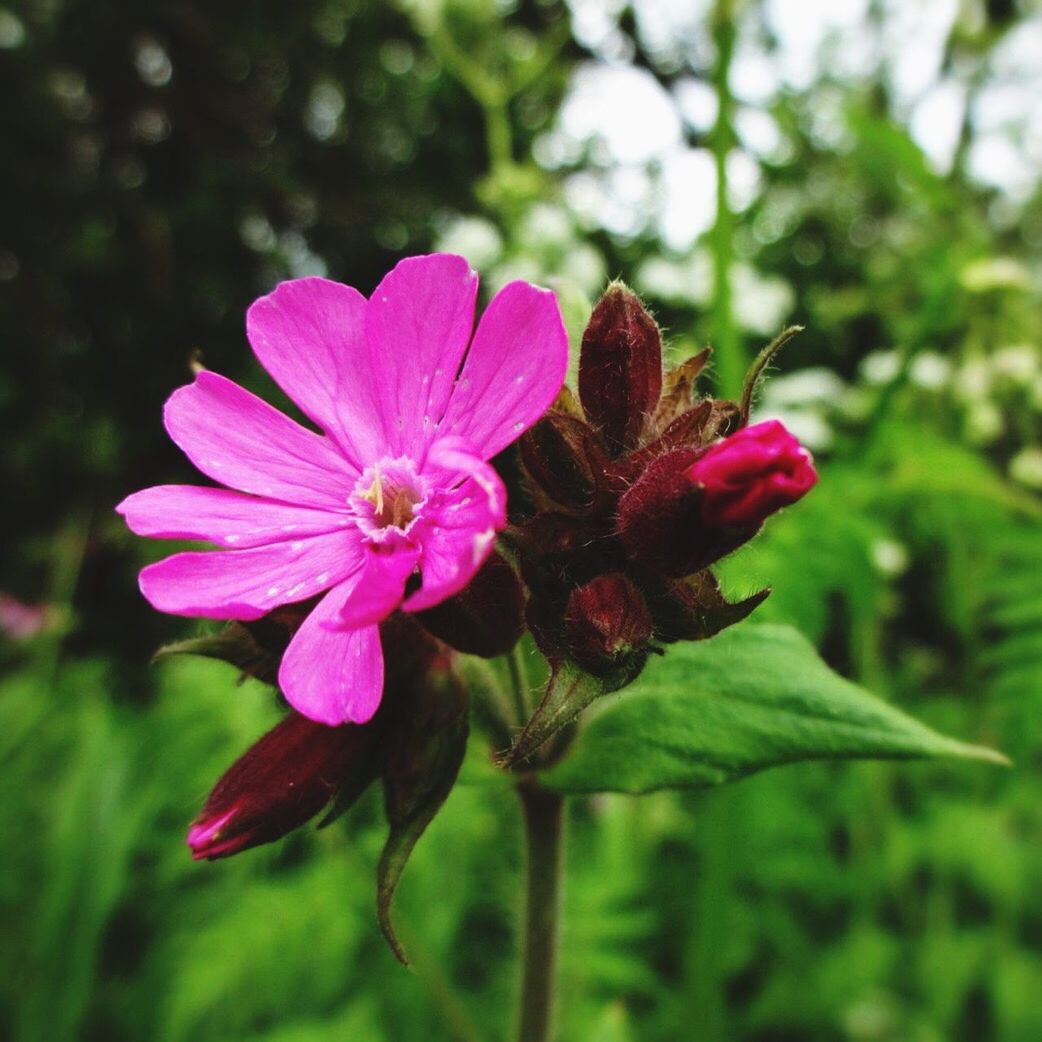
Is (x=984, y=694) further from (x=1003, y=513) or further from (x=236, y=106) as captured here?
(x=236, y=106)

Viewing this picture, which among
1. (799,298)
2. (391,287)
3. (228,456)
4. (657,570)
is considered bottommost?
(799,298)

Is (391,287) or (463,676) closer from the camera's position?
(391,287)

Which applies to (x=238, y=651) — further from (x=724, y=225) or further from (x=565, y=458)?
(x=724, y=225)

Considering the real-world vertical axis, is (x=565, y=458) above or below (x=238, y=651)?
above

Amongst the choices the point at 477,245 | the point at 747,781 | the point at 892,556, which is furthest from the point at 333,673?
the point at 477,245

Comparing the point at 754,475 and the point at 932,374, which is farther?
the point at 932,374

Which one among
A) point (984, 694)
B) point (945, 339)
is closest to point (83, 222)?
point (945, 339)
